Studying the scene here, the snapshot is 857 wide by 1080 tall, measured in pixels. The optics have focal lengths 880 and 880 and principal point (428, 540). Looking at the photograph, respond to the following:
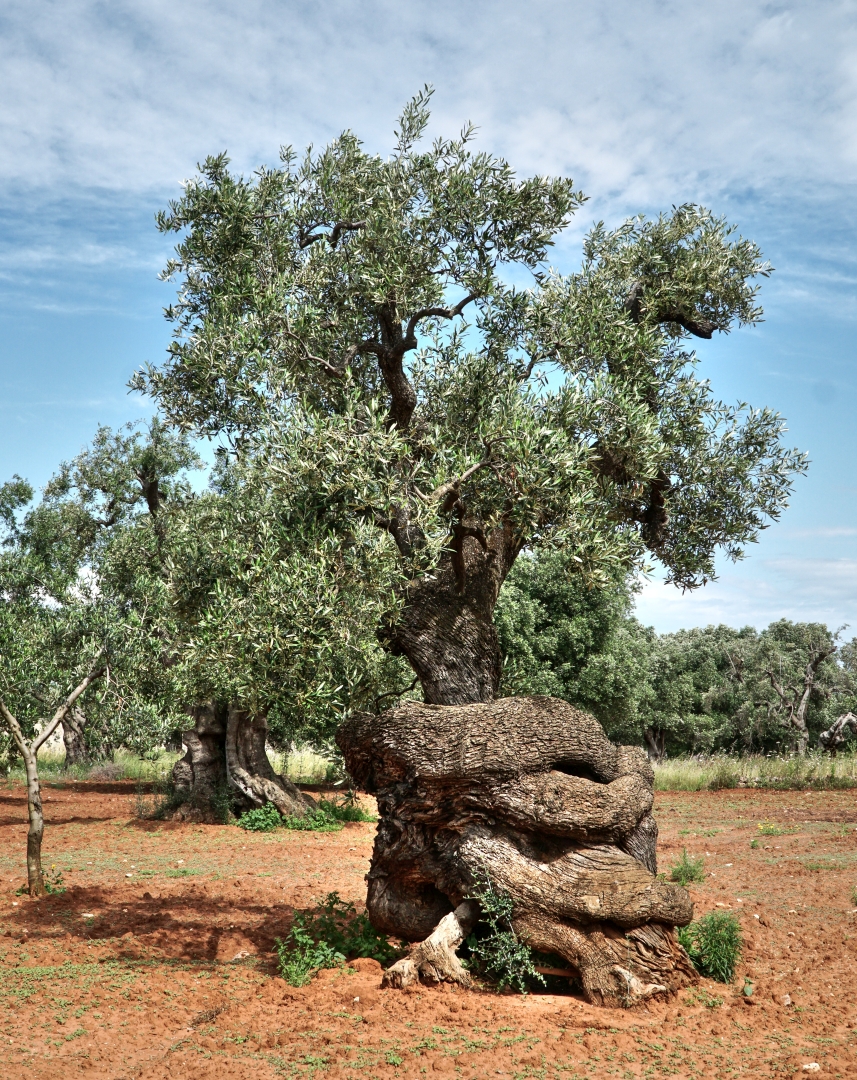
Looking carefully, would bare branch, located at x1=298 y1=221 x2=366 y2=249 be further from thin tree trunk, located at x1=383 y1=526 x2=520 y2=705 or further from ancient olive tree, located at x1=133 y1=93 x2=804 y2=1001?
thin tree trunk, located at x1=383 y1=526 x2=520 y2=705

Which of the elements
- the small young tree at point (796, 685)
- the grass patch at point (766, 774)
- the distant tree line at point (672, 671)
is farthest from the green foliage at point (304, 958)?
the small young tree at point (796, 685)

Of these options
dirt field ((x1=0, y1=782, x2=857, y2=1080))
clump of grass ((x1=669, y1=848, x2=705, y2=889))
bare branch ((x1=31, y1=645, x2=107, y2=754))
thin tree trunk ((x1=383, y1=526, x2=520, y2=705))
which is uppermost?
thin tree trunk ((x1=383, y1=526, x2=520, y2=705))

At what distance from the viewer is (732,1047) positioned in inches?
289

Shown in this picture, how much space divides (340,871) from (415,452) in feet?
27.8

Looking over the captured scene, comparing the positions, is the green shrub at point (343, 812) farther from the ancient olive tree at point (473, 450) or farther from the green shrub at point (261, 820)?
the ancient olive tree at point (473, 450)

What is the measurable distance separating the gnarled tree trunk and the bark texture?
1227cm

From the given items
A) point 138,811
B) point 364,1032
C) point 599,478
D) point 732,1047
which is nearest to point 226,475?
point 138,811

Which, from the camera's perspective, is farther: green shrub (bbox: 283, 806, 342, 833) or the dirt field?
green shrub (bbox: 283, 806, 342, 833)

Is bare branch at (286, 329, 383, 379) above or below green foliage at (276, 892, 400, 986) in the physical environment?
above

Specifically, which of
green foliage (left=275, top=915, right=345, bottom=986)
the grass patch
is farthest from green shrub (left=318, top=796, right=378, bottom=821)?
green foliage (left=275, top=915, right=345, bottom=986)

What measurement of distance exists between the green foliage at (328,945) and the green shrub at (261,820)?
33.0 ft

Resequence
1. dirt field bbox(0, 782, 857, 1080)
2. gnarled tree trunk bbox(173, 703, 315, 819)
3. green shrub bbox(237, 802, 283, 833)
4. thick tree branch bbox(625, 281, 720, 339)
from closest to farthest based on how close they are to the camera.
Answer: dirt field bbox(0, 782, 857, 1080) → thick tree branch bbox(625, 281, 720, 339) → green shrub bbox(237, 802, 283, 833) → gnarled tree trunk bbox(173, 703, 315, 819)

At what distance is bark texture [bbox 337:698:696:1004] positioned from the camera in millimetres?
8469

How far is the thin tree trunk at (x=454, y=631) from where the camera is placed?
969cm
